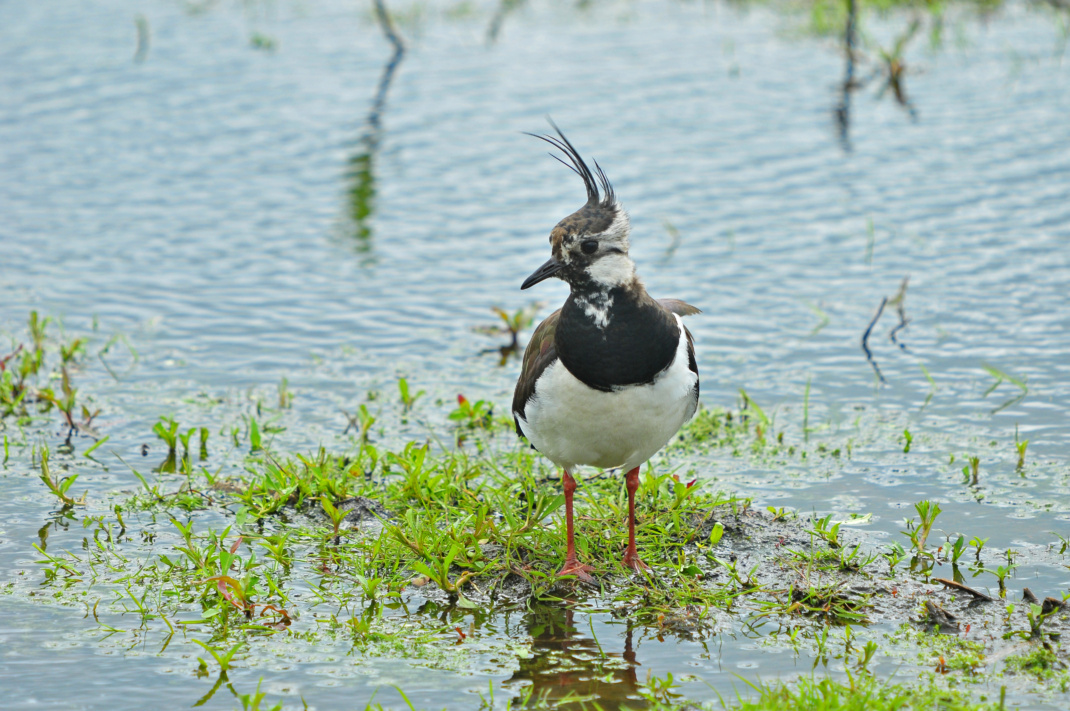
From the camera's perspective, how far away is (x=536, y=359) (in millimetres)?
4875

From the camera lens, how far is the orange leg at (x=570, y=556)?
4.80m

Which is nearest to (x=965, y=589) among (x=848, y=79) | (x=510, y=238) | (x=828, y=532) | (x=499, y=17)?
(x=828, y=532)

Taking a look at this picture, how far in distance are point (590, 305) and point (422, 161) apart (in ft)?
21.9

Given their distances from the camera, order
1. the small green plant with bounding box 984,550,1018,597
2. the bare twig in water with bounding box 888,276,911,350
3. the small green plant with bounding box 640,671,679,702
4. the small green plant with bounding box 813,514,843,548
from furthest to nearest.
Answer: the bare twig in water with bounding box 888,276,911,350, the small green plant with bounding box 813,514,843,548, the small green plant with bounding box 984,550,1018,597, the small green plant with bounding box 640,671,679,702

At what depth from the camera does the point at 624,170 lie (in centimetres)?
Result: 1038

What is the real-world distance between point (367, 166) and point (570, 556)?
670 cm

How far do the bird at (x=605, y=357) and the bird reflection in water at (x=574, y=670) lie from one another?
1.14 ft

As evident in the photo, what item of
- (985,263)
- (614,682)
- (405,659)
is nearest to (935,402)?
(985,263)

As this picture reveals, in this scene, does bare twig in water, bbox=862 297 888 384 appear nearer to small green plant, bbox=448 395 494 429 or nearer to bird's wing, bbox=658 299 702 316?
bird's wing, bbox=658 299 702 316

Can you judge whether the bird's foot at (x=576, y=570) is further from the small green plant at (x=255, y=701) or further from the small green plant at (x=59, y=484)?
the small green plant at (x=59, y=484)

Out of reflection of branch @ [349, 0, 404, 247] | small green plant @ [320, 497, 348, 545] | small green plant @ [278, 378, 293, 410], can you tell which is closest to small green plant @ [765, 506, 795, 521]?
small green plant @ [320, 497, 348, 545]

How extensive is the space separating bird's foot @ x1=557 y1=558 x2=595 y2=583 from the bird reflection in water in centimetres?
25

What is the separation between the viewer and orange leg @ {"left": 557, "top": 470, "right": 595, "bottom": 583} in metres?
4.80

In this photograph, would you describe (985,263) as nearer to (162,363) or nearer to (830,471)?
(830,471)
